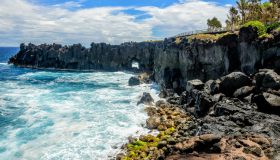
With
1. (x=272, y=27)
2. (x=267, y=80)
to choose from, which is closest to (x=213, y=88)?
(x=267, y=80)

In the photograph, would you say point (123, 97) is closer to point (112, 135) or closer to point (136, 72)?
Answer: point (112, 135)

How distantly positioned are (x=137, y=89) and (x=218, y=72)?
95.4 ft

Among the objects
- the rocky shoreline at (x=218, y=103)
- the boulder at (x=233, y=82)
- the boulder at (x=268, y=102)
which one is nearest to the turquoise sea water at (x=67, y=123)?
the rocky shoreline at (x=218, y=103)

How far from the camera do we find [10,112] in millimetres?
57219

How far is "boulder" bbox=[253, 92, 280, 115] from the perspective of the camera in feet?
106

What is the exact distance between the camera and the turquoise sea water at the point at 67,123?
3725 centimetres

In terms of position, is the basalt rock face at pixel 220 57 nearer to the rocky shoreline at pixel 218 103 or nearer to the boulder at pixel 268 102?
the rocky shoreline at pixel 218 103

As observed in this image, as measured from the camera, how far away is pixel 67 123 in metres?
48.4

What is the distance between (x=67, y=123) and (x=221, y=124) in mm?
26778

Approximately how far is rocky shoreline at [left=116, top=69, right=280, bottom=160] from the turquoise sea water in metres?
3.99

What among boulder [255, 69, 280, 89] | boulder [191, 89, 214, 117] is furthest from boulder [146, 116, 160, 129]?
boulder [255, 69, 280, 89]

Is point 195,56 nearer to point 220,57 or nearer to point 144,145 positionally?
point 220,57

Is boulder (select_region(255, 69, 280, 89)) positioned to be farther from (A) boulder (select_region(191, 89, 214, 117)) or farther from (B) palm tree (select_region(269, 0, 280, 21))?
(B) palm tree (select_region(269, 0, 280, 21))

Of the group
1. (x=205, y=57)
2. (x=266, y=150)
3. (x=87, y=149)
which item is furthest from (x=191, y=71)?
Answer: (x=266, y=150)
